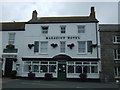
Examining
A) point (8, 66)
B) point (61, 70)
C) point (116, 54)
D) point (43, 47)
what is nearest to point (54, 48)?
point (43, 47)

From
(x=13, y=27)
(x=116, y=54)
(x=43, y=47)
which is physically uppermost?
(x=13, y=27)

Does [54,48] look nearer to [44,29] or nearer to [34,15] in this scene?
[44,29]

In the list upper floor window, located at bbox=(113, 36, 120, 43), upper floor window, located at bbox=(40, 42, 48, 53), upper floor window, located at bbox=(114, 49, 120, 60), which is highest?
upper floor window, located at bbox=(113, 36, 120, 43)

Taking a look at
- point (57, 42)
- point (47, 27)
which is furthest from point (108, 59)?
point (47, 27)

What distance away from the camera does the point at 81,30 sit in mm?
25625

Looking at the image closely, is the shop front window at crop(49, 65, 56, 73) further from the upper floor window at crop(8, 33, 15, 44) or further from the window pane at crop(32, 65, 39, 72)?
the upper floor window at crop(8, 33, 15, 44)

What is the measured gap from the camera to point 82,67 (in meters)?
23.9

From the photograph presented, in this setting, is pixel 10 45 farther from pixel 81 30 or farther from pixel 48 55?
pixel 81 30

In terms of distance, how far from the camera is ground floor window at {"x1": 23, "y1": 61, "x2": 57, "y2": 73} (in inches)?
960

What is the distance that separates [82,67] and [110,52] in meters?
4.42

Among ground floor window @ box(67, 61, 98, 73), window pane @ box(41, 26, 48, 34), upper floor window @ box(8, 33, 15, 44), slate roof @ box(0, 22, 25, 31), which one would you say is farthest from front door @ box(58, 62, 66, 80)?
upper floor window @ box(8, 33, 15, 44)

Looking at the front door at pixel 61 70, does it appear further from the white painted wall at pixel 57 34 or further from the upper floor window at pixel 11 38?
the upper floor window at pixel 11 38

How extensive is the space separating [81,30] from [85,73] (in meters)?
6.41

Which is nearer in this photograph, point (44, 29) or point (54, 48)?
point (54, 48)
